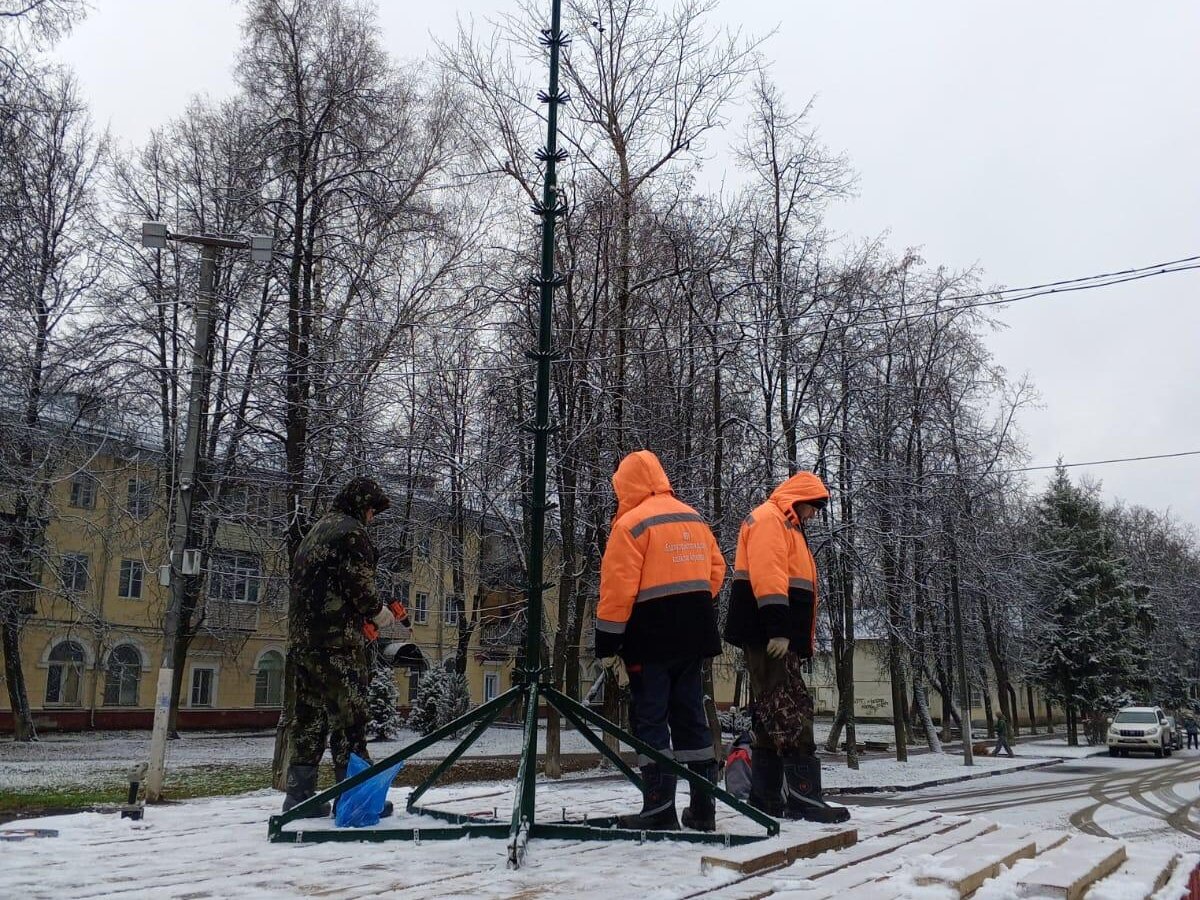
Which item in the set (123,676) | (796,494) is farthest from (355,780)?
(123,676)

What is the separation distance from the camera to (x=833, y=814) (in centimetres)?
554

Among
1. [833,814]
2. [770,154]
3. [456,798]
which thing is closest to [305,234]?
[770,154]

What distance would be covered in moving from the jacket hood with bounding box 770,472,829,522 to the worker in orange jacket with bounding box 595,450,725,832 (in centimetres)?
101

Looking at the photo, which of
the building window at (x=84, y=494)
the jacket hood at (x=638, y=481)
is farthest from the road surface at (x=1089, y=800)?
the building window at (x=84, y=494)

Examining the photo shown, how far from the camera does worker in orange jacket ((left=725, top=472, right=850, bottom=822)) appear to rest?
18.9ft

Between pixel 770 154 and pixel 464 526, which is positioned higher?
pixel 770 154

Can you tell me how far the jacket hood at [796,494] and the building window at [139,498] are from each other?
19381mm

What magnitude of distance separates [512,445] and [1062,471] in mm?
39309

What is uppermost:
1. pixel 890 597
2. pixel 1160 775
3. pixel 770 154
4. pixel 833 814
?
pixel 770 154

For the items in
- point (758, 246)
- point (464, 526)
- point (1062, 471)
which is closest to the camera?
point (758, 246)

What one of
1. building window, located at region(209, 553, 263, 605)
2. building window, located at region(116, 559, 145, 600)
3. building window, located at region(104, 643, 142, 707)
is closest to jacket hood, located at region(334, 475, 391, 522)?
building window, located at region(209, 553, 263, 605)

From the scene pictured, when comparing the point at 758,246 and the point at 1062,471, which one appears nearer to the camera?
the point at 758,246

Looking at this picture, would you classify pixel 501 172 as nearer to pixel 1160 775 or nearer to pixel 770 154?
pixel 770 154

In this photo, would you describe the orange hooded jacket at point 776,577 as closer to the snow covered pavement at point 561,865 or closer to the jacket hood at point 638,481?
the jacket hood at point 638,481
